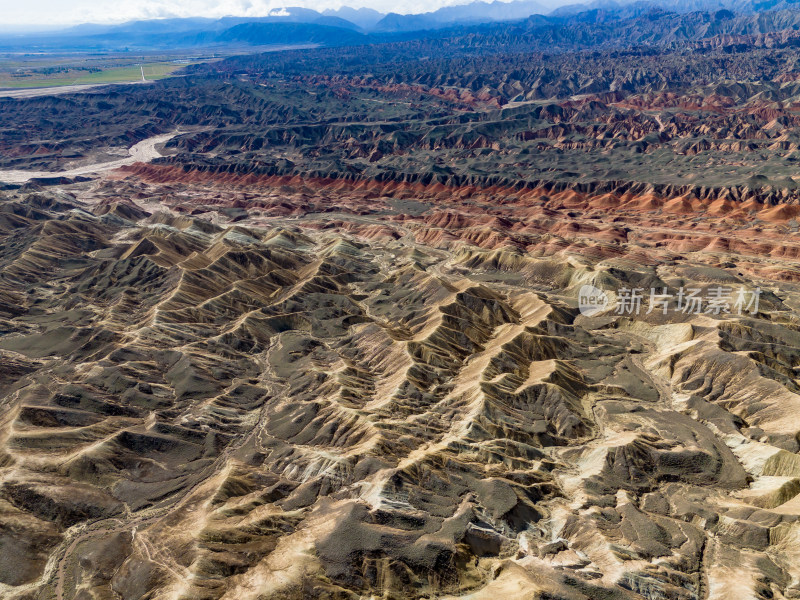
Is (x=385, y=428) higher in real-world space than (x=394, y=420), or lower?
higher

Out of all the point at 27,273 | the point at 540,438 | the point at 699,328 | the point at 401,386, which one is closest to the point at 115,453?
the point at 401,386

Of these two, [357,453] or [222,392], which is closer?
[357,453]

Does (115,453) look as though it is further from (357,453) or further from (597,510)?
(597,510)

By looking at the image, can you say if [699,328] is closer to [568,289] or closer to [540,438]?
[568,289]

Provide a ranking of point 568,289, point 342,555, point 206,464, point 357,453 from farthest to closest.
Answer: point 568,289
point 206,464
point 357,453
point 342,555

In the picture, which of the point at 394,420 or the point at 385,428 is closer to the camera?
the point at 385,428

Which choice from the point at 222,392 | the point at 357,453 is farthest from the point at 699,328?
the point at 222,392

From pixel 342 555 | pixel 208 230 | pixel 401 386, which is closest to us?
pixel 342 555

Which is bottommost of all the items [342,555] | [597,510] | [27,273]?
[597,510]

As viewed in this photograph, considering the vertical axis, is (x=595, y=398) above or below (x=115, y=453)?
below
